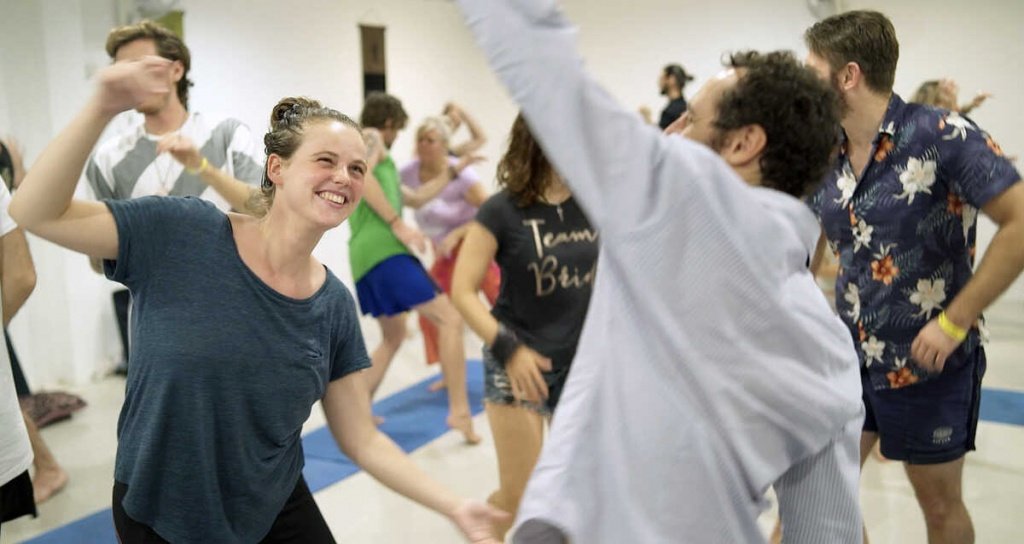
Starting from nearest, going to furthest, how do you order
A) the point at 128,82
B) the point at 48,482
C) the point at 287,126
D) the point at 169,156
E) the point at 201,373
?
the point at 128,82 < the point at 201,373 < the point at 287,126 < the point at 169,156 < the point at 48,482

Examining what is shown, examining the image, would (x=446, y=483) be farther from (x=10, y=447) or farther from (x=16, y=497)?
(x=10, y=447)

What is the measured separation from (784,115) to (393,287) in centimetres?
313

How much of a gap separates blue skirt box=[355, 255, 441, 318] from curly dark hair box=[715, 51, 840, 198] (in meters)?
3.06

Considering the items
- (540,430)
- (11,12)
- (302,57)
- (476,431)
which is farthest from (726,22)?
(540,430)

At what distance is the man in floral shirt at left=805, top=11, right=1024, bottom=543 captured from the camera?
6.42ft

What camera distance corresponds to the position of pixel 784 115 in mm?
1090

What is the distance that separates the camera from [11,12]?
439 cm

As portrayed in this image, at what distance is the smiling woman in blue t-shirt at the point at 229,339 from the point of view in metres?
1.48

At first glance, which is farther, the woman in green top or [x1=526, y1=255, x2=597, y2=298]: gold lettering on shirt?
the woman in green top

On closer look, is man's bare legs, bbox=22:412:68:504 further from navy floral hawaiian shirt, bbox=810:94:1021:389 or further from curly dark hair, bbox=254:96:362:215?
navy floral hawaiian shirt, bbox=810:94:1021:389

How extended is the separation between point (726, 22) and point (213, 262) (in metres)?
7.31

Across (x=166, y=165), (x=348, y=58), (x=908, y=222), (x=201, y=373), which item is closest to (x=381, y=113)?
(x=166, y=165)

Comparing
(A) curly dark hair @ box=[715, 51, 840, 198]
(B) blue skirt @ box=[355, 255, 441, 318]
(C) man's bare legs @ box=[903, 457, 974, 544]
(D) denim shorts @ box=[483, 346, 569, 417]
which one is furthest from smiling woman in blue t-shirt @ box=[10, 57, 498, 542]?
(B) blue skirt @ box=[355, 255, 441, 318]

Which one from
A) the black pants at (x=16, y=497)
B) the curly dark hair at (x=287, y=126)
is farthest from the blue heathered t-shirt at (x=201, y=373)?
the black pants at (x=16, y=497)
